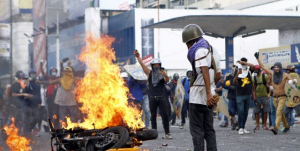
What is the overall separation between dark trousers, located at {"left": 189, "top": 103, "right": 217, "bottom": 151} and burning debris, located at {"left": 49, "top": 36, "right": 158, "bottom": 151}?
0.72 metres

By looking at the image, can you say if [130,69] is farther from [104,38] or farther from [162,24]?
[162,24]

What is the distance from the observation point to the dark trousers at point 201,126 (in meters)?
7.25

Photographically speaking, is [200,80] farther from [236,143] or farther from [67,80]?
[67,80]

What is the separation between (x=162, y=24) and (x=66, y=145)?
22046 mm

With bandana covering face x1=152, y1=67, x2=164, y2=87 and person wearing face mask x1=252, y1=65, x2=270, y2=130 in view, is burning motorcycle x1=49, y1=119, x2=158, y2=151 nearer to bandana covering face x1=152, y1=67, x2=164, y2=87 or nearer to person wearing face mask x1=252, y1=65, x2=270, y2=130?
bandana covering face x1=152, y1=67, x2=164, y2=87

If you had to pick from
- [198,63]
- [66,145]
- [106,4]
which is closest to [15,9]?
[66,145]

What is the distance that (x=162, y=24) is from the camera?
29.4 m

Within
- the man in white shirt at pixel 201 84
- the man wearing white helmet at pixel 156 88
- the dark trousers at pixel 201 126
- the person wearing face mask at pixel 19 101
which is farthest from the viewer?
the person wearing face mask at pixel 19 101

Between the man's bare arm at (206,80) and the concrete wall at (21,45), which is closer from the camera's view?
the man's bare arm at (206,80)

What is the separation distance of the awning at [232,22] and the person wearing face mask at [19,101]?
43.4 feet

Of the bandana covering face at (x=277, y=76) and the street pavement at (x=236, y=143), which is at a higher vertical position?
the bandana covering face at (x=277, y=76)

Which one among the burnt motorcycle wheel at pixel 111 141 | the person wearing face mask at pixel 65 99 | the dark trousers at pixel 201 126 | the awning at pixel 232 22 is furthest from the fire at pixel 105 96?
the awning at pixel 232 22

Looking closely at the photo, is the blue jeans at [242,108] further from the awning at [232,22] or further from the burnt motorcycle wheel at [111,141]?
the awning at [232,22]

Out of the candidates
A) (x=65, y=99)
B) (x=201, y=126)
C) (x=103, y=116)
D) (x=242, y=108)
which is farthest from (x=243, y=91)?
(x=201, y=126)
